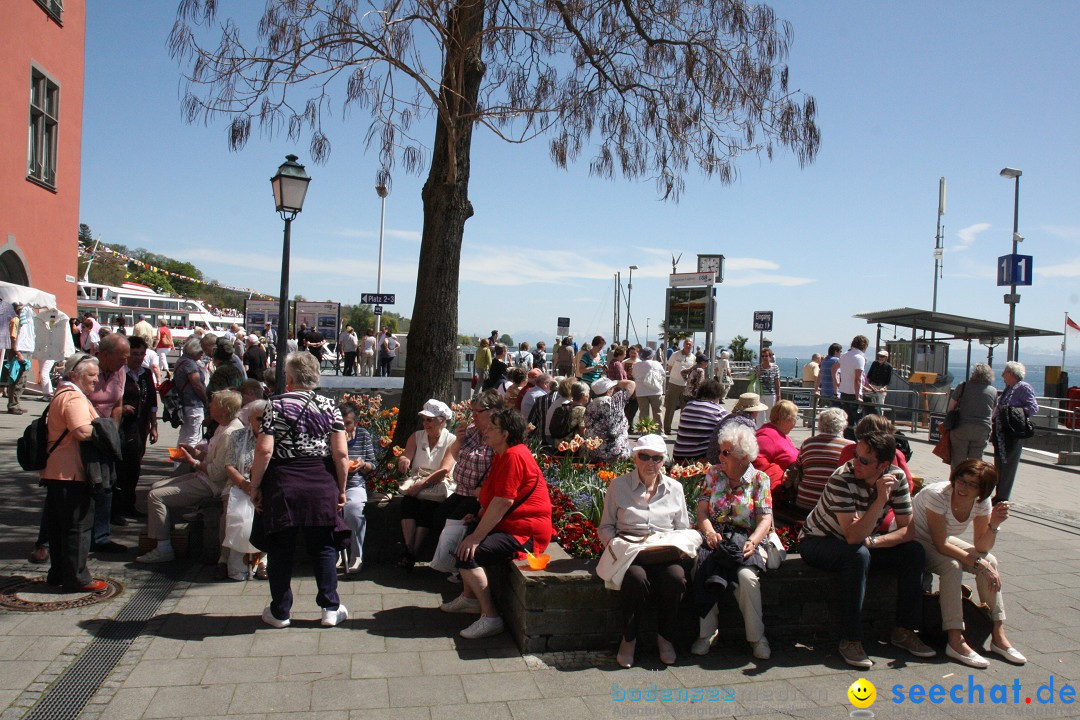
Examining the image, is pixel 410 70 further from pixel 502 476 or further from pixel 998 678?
pixel 998 678

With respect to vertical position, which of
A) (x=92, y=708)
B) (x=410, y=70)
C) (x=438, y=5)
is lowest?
(x=92, y=708)

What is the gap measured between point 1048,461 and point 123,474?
1440 centimetres

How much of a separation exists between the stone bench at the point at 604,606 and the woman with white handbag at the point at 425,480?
0.96 meters

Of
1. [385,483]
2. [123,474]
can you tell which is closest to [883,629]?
[385,483]

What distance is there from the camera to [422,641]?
16.2 feet

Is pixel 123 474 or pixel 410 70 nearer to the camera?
pixel 123 474

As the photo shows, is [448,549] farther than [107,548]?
No

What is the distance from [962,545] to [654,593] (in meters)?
1.98

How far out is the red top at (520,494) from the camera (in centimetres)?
521

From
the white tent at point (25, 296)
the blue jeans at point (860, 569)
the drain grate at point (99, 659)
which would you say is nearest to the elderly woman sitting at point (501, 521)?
the blue jeans at point (860, 569)

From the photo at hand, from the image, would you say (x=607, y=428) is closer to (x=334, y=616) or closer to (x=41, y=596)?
(x=334, y=616)

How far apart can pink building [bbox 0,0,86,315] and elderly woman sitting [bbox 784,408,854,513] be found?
55.6 feet

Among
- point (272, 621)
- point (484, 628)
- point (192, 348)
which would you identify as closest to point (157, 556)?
point (272, 621)

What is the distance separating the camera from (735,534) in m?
5.02
